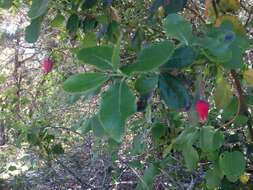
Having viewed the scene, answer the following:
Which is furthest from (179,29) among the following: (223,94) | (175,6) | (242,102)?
(242,102)

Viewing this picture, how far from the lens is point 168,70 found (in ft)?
3.04

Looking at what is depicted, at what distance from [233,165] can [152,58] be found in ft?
2.78

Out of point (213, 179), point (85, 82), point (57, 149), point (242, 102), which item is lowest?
point (57, 149)

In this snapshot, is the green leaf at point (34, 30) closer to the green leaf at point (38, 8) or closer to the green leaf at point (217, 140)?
the green leaf at point (38, 8)

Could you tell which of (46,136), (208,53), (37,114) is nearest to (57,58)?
(46,136)

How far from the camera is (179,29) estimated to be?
94 centimetres

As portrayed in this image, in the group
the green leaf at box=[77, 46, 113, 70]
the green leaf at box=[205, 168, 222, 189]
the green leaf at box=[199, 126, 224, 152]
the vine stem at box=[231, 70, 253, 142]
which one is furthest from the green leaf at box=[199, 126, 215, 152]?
the green leaf at box=[77, 46, 113, 70]

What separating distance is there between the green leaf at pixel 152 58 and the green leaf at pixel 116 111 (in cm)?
5

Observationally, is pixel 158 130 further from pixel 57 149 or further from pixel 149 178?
pixel 57 149

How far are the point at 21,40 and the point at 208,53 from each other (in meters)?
3.38

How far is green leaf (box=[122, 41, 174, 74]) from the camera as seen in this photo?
789 millimetres

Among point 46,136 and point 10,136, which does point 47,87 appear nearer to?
point 46,136

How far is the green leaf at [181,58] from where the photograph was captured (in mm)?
902

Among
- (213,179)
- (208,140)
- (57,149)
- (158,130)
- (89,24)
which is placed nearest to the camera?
→ (208,140)
